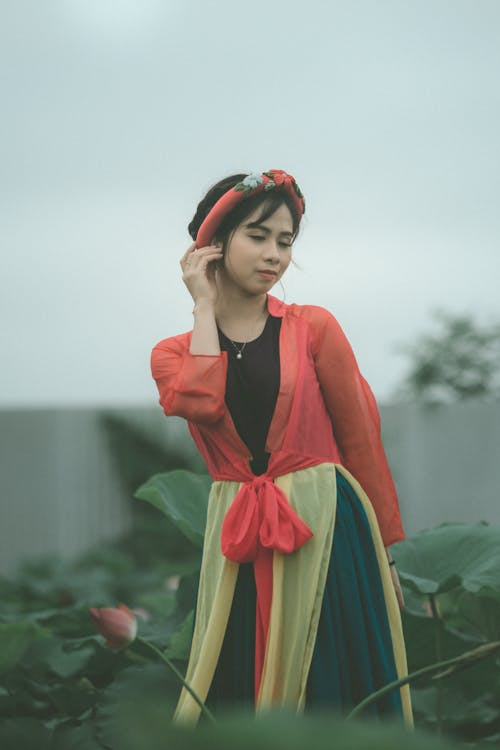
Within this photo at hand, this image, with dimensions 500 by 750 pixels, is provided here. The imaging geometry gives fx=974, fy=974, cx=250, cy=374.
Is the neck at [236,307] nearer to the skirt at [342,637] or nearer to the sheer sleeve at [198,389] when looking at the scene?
the sheer sleeve at [198,389]

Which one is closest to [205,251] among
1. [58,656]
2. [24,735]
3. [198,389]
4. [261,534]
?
[198,389]

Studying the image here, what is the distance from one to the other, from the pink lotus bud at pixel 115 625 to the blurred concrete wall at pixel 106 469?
23.9 ft

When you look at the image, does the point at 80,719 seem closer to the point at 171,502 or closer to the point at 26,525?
the point at 171,502

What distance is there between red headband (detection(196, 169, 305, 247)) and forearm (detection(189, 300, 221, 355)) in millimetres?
140

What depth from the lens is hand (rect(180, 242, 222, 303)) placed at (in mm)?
1633

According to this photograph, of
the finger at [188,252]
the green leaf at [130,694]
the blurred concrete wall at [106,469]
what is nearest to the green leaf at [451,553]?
the green leaf at [130,694]

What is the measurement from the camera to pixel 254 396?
1624 mm

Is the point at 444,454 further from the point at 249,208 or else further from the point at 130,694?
the point at 249,208

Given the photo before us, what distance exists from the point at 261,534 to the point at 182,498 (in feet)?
2.46

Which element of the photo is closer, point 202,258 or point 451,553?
point 202,258

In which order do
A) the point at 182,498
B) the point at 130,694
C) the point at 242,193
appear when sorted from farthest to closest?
the point at 182,498 → the point at 130,694 → the point at 242,193

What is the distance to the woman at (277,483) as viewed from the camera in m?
1.56

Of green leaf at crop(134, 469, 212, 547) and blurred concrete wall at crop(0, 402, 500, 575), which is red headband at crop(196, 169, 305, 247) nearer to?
green leaf at crop(134, 469, 212, 547)

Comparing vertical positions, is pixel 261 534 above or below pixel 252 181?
below
